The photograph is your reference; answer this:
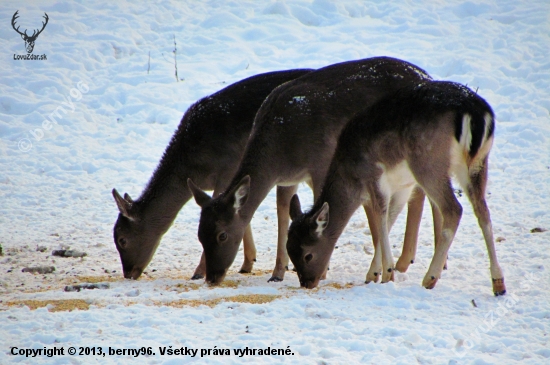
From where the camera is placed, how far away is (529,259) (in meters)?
8.30

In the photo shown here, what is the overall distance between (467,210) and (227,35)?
379 inches

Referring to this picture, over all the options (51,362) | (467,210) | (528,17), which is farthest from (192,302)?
(528,17)

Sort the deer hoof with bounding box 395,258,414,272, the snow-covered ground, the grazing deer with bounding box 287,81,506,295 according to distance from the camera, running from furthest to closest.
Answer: the deer hoof with bounding box 395,258,414,272
the grazing deer with bounding box 287,81,506,295
the snow-covered ground

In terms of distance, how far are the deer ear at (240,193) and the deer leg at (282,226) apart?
0.93 metres

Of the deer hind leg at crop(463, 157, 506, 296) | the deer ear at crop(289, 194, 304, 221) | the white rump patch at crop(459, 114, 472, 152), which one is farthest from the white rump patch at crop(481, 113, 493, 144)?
the deer ear at crop(289, 194, 304, 221)

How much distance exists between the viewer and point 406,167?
7.67 metres

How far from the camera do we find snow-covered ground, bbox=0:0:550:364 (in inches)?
225

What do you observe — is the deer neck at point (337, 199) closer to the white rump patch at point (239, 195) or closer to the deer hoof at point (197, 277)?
the white rump patch at point (239, 195)

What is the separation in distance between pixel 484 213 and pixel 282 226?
302 centimetres

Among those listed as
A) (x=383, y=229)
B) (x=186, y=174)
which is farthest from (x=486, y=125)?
(x=186, y=174)

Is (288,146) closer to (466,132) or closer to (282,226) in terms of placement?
(282,226)

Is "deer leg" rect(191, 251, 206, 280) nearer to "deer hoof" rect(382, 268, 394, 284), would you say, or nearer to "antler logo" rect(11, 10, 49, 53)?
"deer hoof" rect(382, 268, 394, 284)

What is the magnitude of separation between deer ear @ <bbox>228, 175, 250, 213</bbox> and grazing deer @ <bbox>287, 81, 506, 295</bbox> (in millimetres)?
641

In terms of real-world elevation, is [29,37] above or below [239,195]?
above
